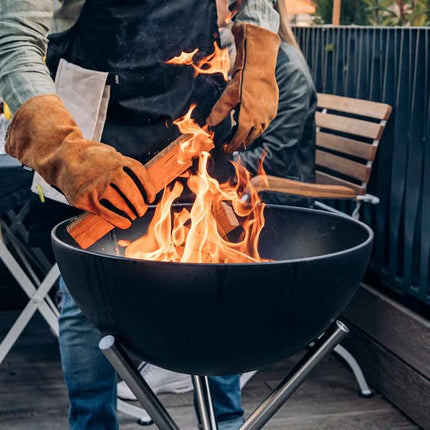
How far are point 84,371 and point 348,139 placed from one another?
5.10ft

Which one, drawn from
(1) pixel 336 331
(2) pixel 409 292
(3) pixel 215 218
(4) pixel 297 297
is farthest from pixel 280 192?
(4) pixel 297 297

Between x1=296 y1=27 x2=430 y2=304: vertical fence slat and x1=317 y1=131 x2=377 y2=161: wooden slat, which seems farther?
x1=317 y1=131 x2=377 y2=161: wooden slat

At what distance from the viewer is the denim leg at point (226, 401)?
190 cm

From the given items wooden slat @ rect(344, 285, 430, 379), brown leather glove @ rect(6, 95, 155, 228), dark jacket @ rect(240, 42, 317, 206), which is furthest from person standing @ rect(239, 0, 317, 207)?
brown leather glove @ rect(6, 95, 155, 228)

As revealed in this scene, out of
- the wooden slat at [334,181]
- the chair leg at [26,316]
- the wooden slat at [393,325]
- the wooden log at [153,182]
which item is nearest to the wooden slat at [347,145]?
the wooden slat at [334,181]

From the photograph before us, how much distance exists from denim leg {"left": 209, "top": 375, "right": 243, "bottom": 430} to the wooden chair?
73cm

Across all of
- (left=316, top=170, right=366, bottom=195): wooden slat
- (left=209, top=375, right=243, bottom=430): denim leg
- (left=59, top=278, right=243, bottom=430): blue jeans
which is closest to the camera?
(left=59, top=278, right=243, bottom=430): blue jeans

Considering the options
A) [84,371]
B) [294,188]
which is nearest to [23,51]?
[84,371]

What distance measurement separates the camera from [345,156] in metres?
3.16

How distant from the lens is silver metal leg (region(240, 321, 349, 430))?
136 cm

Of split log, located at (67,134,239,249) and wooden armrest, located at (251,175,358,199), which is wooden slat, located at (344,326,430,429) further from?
split log, located at (67,134,239,249)

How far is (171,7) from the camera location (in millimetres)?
1729

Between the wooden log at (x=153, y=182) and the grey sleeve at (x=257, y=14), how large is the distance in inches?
20.3

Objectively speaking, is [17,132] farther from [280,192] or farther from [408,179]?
[408,179]
